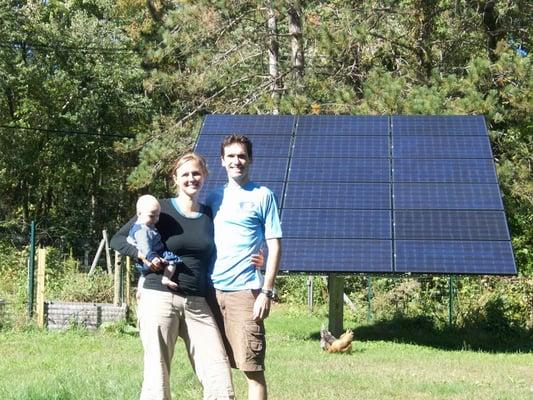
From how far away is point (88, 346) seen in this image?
428 inches

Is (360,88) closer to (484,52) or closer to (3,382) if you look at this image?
(484,52)

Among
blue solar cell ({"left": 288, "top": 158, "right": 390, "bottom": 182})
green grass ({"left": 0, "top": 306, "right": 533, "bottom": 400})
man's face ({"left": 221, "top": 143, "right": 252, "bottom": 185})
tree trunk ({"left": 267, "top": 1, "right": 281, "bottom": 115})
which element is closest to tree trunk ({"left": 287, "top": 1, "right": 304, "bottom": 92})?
tree trunk ({"left": 267, "top": 1, "right": 281, "bottom": 115})

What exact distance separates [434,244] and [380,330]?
2971 mm

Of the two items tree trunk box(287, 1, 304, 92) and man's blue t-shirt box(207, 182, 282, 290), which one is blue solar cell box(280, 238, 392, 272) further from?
tree trunk box(287, 1, 304, 92)

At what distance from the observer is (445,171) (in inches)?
474

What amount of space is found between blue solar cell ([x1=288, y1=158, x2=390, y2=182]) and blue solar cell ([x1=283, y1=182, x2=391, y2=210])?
0.11 meters

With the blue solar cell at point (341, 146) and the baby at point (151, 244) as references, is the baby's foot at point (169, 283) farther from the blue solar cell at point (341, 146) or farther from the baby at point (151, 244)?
the blue solar cell at point (341, 146)

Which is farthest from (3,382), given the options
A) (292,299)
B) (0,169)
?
(0,169)

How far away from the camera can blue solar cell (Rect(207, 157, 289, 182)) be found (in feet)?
39.2

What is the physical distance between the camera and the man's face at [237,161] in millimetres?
5355

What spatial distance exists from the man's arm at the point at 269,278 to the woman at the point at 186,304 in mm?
95

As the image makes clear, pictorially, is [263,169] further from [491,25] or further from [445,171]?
[491,25]

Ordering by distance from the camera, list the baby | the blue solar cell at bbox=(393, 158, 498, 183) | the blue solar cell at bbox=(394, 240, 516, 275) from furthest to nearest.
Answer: the blue solar cell at bbox=(393, 158, 498, 183) → the blue solar cell at bbox=(394, 240, 516, 275) → the baby

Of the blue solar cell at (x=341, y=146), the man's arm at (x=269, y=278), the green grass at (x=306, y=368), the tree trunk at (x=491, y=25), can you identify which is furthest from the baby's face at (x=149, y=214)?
the tree trunk at (x=491, y=25)
